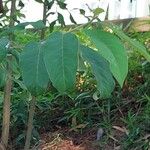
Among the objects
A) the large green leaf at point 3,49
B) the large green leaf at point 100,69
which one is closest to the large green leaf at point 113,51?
the large green leaf at point 100,69

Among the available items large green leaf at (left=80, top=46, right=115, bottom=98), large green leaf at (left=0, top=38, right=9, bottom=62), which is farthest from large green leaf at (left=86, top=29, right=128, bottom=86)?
large green leaf at (left=0, top=38, right=9, bottom=62)

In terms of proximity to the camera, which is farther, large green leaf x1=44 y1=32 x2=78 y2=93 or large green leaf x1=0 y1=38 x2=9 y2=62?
large green leaf x1=0 y1=38 x2=9 y2=62

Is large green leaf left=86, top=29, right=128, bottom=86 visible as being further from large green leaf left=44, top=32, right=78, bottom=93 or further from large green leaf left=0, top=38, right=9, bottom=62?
large green leaf left=0, top=38, right=9, bottom=62

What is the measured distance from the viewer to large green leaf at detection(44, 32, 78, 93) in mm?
677

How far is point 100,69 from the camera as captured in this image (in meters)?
0.73

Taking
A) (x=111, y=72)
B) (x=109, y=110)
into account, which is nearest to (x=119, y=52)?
(x=111, y=72)

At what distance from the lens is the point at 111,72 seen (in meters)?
0.73

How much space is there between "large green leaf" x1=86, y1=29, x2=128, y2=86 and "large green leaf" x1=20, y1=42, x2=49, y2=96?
9 cm

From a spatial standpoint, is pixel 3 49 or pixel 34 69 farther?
pixel 3 49

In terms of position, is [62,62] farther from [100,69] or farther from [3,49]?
[3,49]

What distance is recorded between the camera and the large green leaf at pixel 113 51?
0.71m

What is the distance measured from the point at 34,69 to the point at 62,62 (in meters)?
0.05

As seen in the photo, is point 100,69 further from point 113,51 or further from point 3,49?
point 3,49

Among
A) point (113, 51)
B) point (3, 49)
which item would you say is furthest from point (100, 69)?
point (3, 49)
